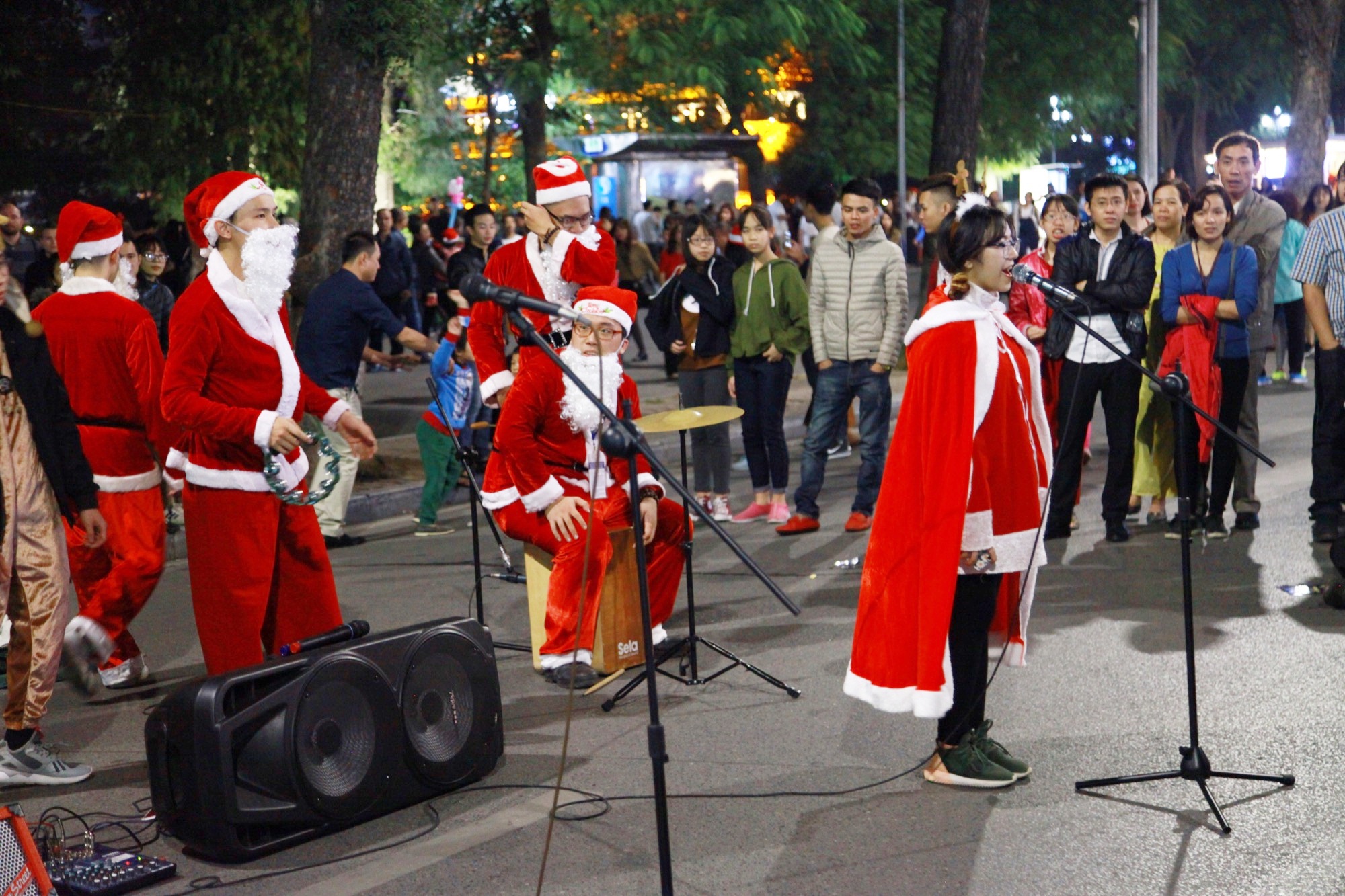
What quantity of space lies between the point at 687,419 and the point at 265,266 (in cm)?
173

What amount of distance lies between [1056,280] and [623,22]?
52.9ft

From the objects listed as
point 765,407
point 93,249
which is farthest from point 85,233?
point 765,407

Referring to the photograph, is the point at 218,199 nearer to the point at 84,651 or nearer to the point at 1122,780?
the point at 84,651

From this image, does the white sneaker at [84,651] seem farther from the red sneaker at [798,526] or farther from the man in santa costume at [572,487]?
the red sneaker at [798,526]

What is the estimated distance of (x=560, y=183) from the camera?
24.2 feet

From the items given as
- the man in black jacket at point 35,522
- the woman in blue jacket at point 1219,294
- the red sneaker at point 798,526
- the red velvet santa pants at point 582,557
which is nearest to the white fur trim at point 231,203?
the man in black jacket at point 35,522

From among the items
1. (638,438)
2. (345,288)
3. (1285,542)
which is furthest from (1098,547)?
(638,438)

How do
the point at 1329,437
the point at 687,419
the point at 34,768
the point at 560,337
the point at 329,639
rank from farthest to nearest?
the point at 1329,437 < the point at 560,337 < the point at 687,419 < the point at 34,768 < the point at 329,639

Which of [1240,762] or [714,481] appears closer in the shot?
[1240,762]

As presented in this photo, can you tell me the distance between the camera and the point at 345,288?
9578 millimetres

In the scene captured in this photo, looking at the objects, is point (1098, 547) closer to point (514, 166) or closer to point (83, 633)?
point (83, 633)

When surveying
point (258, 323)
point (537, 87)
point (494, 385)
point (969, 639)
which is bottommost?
point (969, 639)

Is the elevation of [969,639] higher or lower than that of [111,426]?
lower

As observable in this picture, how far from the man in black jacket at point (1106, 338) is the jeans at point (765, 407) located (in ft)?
5.90
